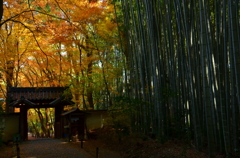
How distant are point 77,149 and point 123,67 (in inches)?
163

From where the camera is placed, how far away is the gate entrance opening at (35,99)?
10.4 metres

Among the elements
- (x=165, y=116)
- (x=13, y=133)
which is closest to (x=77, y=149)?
(x=165, y=116)

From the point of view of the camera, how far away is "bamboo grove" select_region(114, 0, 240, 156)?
485 centimetres

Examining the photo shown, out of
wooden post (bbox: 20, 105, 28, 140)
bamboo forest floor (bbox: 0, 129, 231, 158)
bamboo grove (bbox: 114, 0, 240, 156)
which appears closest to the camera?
bamboo grove (bbox: 114, 0, 240, 156)

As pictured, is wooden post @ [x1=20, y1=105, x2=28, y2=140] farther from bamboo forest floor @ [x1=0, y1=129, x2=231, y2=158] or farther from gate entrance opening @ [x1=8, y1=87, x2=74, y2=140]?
bamboo forest floor @ [x1=0, y1=129, x2=231, y2=158]

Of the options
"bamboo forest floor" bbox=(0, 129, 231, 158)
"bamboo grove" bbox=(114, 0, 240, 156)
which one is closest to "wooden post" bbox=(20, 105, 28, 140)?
"bamboo forest floor" bbox=(0, 129, 231, 158)

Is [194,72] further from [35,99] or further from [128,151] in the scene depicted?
[35,99]

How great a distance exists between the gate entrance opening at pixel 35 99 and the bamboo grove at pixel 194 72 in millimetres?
3830

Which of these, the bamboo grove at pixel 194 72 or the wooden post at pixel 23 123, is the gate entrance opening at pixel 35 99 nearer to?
the wooden post at pixel 23 123

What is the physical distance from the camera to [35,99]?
432 inches

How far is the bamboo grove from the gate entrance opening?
3830 mm

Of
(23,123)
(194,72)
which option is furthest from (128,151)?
(23,123)

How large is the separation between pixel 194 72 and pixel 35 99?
25.7 feet

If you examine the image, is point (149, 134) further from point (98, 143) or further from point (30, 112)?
point (30, 112)
